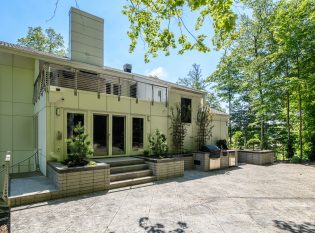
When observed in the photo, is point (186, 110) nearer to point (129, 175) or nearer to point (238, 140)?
point (129, 175)

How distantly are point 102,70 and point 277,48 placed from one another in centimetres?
1323

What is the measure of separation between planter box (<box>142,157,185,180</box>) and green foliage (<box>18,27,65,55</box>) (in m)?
21.3

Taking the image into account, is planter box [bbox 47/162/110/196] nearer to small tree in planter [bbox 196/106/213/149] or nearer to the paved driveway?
the paved driveway

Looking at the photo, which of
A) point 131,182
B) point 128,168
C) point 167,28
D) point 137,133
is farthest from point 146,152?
point 167,28

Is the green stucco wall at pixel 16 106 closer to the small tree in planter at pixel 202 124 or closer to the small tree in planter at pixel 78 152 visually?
the small tree in planter at pixel 78 152

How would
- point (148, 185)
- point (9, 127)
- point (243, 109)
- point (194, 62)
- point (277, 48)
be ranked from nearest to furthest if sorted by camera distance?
point (148, 185) < point (9, 127) < point (277, 48) < point (243, 109) < point (194, 62)

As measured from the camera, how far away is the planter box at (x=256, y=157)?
13258 mm

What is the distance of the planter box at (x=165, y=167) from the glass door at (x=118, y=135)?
4.90 feet

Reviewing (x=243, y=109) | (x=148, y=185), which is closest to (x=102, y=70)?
(x=148, y=185)

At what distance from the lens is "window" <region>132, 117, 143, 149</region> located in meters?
10.5

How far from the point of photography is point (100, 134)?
371 inches

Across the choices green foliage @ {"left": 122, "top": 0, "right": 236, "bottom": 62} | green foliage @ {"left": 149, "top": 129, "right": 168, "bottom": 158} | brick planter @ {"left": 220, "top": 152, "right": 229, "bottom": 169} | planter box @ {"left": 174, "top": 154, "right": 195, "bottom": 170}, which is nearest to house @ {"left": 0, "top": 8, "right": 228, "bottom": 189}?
green foliage @ {"left": 149, "top": 129, "right": 168, "bottom": 158}

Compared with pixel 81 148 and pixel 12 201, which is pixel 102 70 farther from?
pixel 12 201

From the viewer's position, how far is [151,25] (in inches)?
239
